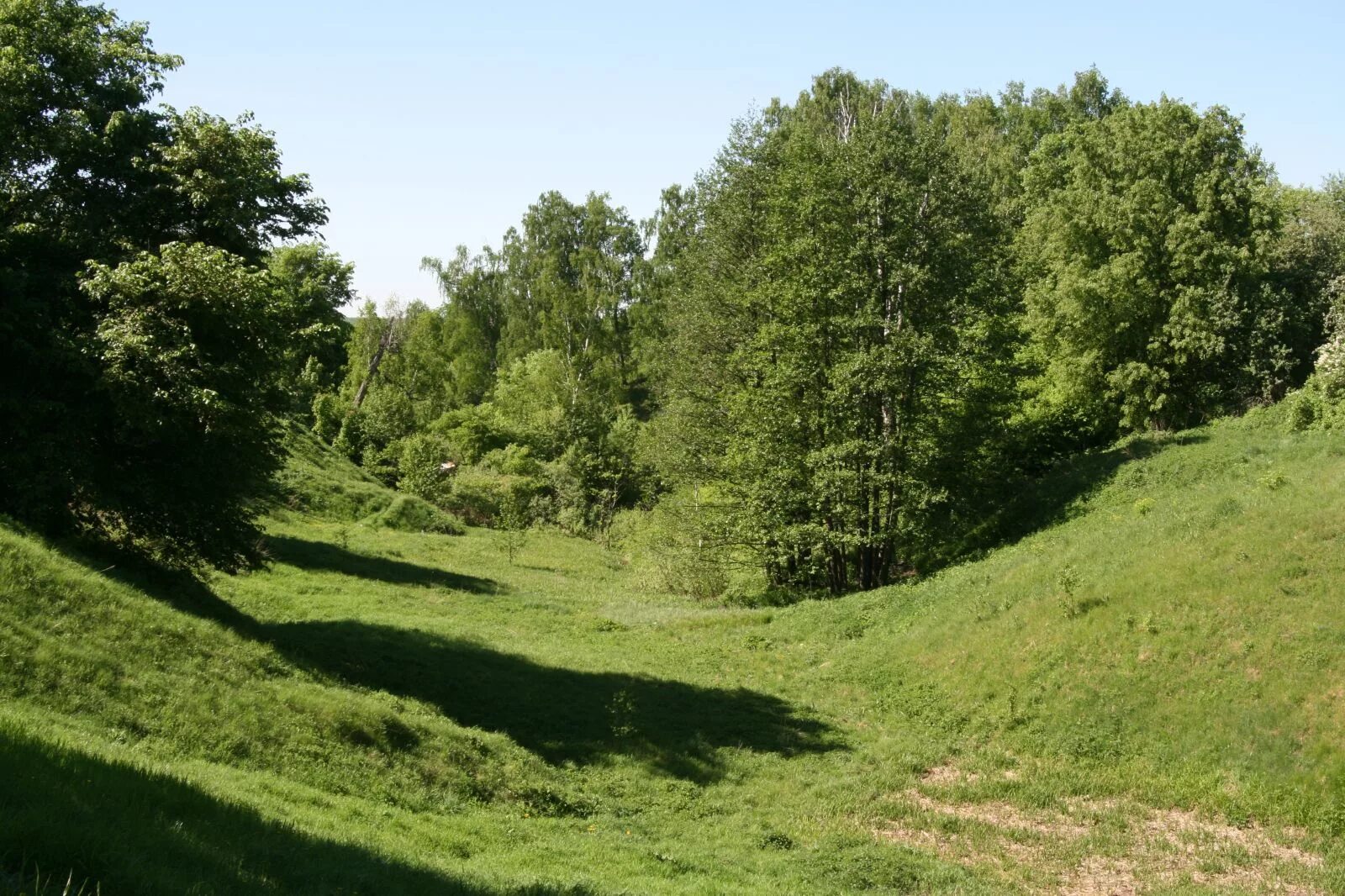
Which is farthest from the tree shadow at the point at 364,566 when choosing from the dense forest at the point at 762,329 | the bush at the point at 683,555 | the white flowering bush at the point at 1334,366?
the white flowering bush at the point at 1334,366

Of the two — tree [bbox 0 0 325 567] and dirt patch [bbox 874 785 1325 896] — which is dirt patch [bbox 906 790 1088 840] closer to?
dirt patch [bbox 874 785 1325 896]

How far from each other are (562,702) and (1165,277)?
32428mm

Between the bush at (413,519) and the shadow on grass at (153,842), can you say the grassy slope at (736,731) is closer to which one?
the shadow on grass at (153,842)

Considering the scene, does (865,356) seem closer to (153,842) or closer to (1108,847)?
(1108,847)

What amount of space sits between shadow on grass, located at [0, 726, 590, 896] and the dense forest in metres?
9.59

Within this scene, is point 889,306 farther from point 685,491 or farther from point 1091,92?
point 1091,92

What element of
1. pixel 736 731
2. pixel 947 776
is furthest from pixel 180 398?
pixel 947 776

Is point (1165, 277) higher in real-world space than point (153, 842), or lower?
higher

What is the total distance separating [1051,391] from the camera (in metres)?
44.4

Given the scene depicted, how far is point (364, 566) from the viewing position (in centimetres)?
3356

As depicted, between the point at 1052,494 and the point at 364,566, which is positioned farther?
the point at 364,566

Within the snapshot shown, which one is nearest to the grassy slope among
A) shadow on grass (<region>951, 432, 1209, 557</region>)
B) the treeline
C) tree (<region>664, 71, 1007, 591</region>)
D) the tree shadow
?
shadow on grass (<region>951, 432, 1209, 557</region>)

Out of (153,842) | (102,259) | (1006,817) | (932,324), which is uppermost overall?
(932,324)

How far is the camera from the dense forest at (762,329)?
17547mm
